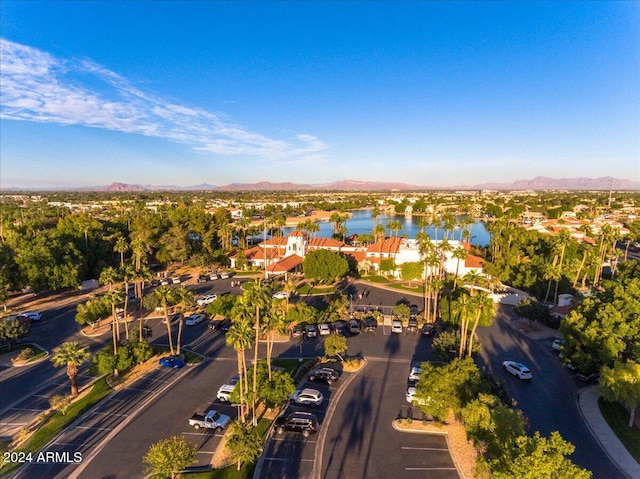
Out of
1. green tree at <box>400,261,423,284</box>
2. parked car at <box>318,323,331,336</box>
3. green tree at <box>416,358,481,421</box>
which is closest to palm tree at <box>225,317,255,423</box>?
green tree at <box>416,358,481,421</box>

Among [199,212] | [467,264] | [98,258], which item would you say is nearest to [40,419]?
[98,258]

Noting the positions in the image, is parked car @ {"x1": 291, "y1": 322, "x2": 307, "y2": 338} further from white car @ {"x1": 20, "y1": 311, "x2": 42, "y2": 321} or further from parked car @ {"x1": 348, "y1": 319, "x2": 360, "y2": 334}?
white car @ {"x1": 20, "y1": 311, "x2": 42, "y2": 321}

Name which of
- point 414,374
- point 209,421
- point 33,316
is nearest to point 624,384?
point 414,374

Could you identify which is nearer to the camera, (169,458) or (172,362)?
(169,458)

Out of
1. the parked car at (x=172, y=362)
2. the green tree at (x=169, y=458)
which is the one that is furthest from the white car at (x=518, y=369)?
the parked car at (x=172, y=362)

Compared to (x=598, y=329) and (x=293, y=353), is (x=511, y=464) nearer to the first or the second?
(x=598, y=329)

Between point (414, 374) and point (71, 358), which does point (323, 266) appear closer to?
point (414, 374)

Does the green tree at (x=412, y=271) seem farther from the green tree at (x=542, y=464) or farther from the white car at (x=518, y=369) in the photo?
the green tree at (x=542, y=464)
